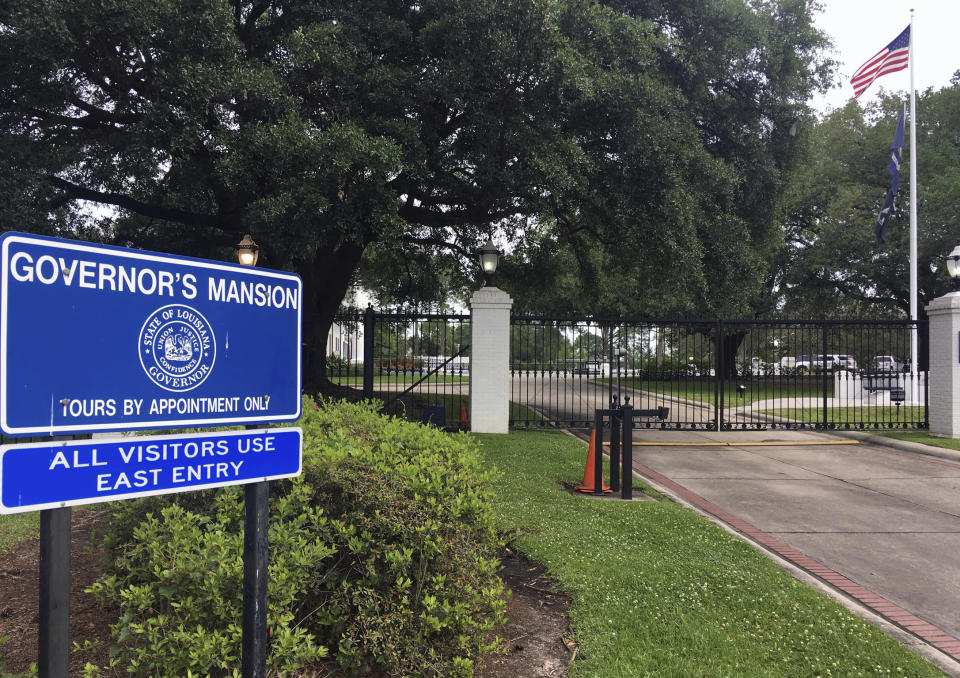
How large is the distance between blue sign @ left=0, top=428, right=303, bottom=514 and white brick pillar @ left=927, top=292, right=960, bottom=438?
14.5 metres

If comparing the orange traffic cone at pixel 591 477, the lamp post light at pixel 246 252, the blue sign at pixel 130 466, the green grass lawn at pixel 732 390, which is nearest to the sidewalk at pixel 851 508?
the orange traffic cone at pixel 591 477

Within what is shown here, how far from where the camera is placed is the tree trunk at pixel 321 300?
15.0 meters

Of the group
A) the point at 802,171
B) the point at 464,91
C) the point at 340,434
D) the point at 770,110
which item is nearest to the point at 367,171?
the point at 464,91

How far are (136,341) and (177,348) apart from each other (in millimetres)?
122

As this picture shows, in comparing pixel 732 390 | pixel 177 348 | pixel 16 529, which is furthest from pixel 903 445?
pixel 732 390

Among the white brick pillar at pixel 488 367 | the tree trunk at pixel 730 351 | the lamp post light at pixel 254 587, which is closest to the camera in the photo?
the lamp post light at pixel 254 587

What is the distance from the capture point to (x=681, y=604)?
4043 mm

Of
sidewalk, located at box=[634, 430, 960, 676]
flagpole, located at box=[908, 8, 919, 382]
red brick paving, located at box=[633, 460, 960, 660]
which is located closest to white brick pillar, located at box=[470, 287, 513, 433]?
sidewalk, located at box=[634, 430, 960, 676]

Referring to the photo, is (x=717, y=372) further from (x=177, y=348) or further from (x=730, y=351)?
(x=177, y=348)

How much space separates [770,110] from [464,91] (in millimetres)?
8624

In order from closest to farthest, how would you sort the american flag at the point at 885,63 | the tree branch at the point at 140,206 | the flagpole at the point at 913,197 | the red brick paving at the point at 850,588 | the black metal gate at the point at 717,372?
the red brick paving at the point at 850,588 → the black metal gate at the point at 717,372 → the tree branch at the point at 140,206 → the american flag at the point at 885,63 → the flagpole at the point at 913,197

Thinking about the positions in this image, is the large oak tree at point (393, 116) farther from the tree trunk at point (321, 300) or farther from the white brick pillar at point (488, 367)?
the white brick pillar at point (488, 367)

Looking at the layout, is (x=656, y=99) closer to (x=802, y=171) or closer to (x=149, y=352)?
(x=802, y=171)

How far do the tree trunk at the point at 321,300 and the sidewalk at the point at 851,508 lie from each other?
25.1 feet
